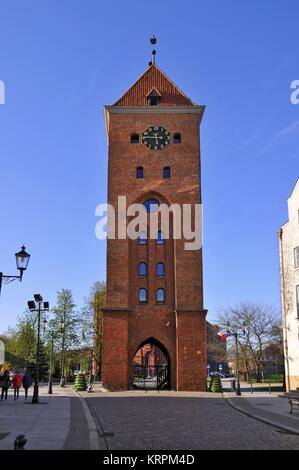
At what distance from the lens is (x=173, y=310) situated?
129ft

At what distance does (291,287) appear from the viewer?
33.8 metres

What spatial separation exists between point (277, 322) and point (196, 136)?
26.5 metres

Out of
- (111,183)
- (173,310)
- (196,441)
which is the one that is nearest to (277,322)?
(173,310)

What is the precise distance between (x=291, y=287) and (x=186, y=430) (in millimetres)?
20397

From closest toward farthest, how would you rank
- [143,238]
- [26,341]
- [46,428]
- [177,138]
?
[46,428] < [143,238] < [177,138] < [26,341]

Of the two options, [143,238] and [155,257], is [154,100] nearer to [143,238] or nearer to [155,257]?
[143,238]

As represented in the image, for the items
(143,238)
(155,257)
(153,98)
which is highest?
(153,98)

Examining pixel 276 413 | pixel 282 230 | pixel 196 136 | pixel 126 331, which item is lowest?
pixel 276 413

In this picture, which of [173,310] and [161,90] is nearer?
[173,310]

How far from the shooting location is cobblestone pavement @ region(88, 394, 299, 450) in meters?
12.2

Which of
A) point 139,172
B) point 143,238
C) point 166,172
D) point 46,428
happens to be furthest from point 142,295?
point 46,428

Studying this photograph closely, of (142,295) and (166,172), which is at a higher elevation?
(166,172)
